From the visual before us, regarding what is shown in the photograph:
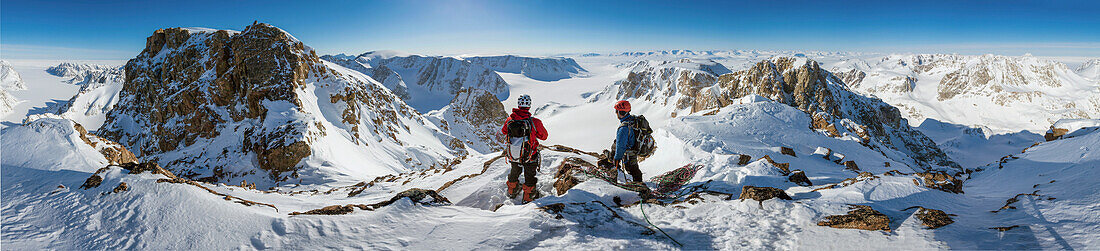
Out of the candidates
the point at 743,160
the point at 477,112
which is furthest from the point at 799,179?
the point at 477,112

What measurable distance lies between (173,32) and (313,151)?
29060 millimetres

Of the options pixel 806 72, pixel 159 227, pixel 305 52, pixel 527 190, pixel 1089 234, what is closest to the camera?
pixel 1089 234

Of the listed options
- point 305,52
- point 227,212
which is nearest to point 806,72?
point 305,52

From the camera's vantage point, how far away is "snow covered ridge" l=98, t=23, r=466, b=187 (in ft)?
83.3

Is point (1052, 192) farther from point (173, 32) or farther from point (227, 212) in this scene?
point (173, 32)

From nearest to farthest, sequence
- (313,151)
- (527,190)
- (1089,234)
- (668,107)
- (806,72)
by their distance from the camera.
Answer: (1089,234) < (527,190) < (313,151) < (806,72) < (668,107)

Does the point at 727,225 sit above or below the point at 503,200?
above

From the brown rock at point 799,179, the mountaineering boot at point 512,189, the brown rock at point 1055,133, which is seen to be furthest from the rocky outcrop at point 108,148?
the brown rock at point 1055,133

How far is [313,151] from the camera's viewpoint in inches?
1029

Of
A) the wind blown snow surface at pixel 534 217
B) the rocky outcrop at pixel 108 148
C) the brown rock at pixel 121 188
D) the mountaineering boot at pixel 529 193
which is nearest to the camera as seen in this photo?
the wind blown snow surface at pixel 534 217

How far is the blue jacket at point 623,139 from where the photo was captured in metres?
8.03

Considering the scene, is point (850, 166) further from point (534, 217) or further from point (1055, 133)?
point (534, 217)

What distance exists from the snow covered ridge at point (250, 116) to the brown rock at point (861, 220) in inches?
1009

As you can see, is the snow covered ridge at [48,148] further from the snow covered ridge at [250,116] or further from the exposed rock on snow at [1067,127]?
the exposed rock on snow at [1067,127]
